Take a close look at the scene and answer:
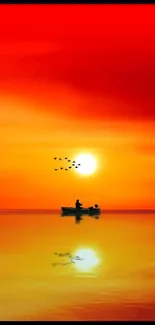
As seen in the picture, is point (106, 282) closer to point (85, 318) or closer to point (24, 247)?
point (85, 318)

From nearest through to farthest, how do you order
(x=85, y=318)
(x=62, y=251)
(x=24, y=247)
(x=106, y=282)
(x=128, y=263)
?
(x=85, y=318) → (x=106, y=282) → (x=128, y=263) → (x=62, y=251) → (x=24, y=247)

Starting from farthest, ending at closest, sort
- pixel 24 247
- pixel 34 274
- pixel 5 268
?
pixel 24 247
pixel 5 268
pixel 34 274

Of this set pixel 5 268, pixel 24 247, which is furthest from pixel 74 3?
pixel 24 247

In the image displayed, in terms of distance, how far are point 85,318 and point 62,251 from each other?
714 inches

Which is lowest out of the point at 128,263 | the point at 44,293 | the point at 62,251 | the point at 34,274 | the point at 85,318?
the point at 85,318

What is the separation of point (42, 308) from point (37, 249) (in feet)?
56.9

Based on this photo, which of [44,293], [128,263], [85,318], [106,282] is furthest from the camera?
[128,263]

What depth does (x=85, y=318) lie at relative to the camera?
1206cm

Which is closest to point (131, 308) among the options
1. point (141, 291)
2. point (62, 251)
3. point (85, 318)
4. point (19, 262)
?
point (85, 318)

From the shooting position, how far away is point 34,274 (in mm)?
20156

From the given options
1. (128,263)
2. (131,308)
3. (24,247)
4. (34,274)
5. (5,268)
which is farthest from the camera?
(24,247)

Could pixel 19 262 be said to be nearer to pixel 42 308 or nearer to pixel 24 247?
pixel 24 247

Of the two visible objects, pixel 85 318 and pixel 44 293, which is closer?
pixel 85 318

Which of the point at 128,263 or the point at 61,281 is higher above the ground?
the point at 128,263
